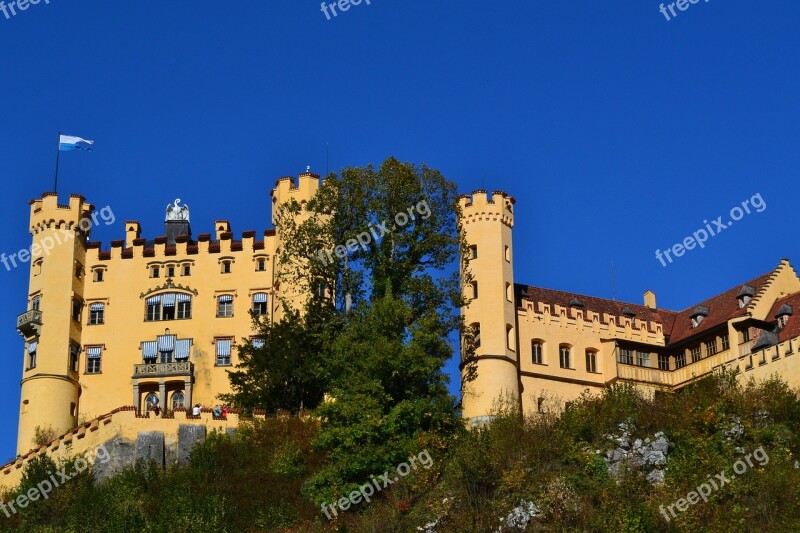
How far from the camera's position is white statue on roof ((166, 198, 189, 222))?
301ft

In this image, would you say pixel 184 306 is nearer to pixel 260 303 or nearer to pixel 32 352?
pixel 260 303

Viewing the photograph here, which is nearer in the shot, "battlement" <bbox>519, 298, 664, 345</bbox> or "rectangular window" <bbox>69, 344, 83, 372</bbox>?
"battlement" <bbox>519, 298, 664, 345</bbox>

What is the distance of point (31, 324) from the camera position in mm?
84562

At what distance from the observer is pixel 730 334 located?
3115 inches

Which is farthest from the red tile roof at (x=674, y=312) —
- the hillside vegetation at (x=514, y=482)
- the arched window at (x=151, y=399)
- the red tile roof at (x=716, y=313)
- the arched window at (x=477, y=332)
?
the arched window at (x=151, y=399)

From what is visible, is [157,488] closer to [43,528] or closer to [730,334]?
[43,528]

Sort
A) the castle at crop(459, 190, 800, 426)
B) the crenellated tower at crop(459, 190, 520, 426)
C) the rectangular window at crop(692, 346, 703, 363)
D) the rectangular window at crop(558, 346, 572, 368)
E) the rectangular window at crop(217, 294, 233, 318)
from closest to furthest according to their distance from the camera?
1. the crenellated tower at crop(459, 190, 520, 426)
2. the castle at crop(459, 190, 800, 426)
3. the rectangular window at crop(558, 346, 572, 368)
4. the rectangular window at crop(692, 346, 703, 363)
5. the rectangular window at crop(217, 294, 233, 318)

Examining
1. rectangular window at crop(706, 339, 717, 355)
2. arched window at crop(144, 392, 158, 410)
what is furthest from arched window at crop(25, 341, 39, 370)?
rectangular window at crop(706, 339, 717, 355)

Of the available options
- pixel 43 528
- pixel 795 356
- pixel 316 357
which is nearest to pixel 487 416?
pixel 316 357

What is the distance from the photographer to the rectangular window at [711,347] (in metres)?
80.5

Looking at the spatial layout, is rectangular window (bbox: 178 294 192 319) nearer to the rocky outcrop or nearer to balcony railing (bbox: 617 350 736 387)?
balcony railing (bbox: 617 350 736 387)

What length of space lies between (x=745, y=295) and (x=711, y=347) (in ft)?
9.56

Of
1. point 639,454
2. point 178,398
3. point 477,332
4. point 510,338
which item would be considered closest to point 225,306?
point 178,398

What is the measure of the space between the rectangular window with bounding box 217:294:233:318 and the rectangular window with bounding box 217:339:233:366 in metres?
1.48
